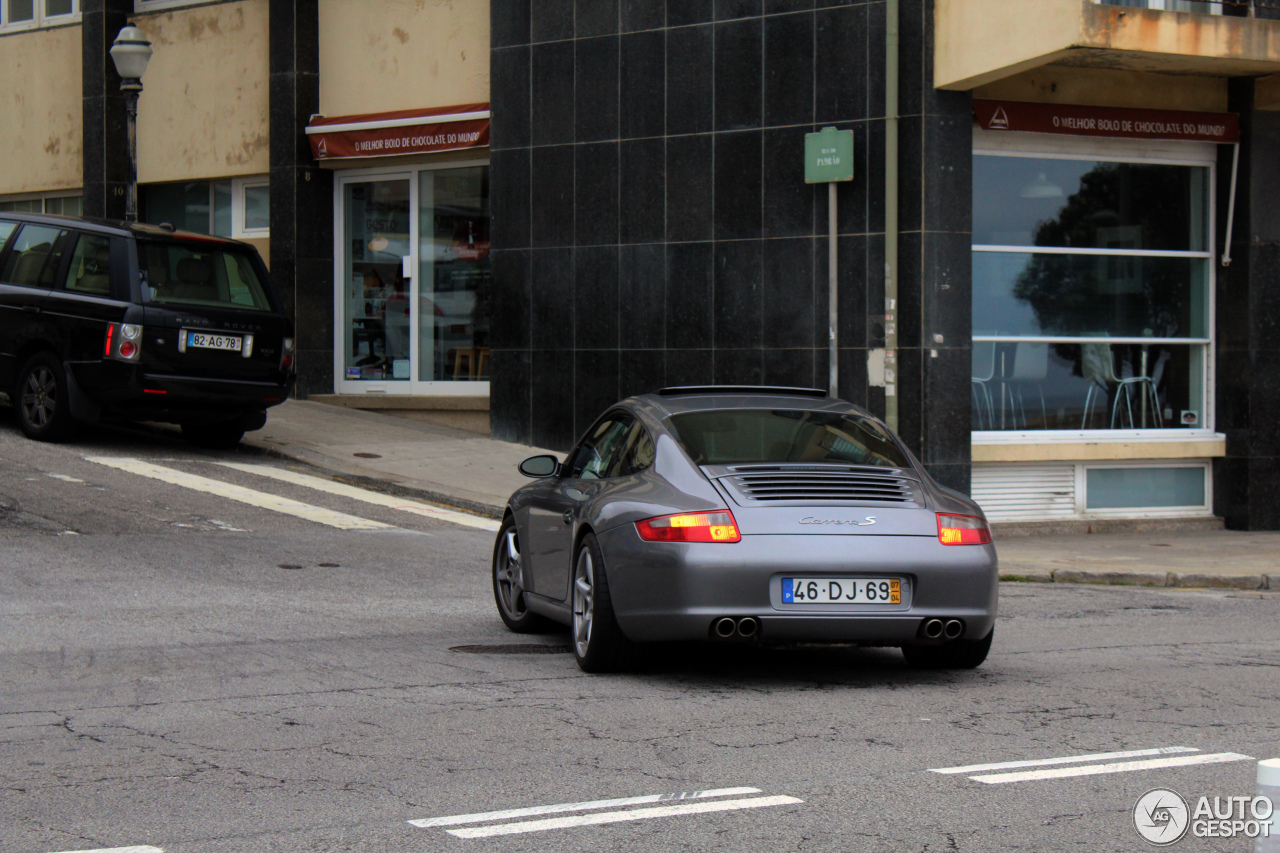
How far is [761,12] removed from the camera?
1605 cm

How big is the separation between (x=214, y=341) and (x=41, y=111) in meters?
11.8

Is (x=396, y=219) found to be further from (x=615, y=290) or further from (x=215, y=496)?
(x=215, y=496)

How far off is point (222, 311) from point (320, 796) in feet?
36.0

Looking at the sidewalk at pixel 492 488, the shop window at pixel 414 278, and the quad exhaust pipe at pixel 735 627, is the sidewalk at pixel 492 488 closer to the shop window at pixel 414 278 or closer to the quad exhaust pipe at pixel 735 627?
the shop window at pixel 414 278

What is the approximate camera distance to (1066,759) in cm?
535

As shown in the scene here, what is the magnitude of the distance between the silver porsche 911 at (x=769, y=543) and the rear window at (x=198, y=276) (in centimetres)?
851

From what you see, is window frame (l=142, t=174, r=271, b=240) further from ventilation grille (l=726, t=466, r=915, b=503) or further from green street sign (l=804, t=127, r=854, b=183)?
ventilation grille (l=726, t=466, r=915, b=503)

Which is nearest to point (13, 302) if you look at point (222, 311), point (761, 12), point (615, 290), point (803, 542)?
point (222, 311)

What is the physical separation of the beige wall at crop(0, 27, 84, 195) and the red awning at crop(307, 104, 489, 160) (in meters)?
5.46

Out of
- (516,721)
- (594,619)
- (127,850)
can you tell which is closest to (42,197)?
(594,619)

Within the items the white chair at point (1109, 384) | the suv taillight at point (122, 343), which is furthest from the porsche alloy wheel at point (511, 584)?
→ the white chair at point (1109, 384)

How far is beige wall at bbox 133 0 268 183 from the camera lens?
21.8 metres

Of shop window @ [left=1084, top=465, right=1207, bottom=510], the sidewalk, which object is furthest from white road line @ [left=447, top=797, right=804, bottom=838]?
shop window @ [left=1084, top=465, right=1207, bottom=510]

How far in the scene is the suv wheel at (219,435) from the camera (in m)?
16.4
